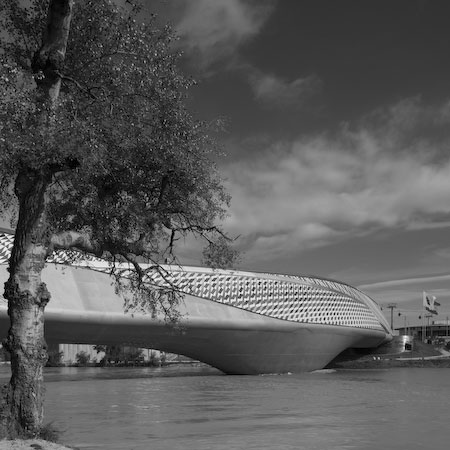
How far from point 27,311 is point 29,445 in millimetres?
2004

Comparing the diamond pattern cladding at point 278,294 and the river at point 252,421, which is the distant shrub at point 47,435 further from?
the diamond pattern cladding at point 278,294

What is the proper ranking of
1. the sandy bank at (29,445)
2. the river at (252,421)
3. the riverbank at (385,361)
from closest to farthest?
1. the sandy bank at (29,445)
2. the river at (252,421)
3. the riverbank at (385,361)

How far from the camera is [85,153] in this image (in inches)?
372

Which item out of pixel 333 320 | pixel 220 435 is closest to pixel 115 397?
pixel 220 435

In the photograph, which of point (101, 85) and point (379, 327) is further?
point (379, 327)

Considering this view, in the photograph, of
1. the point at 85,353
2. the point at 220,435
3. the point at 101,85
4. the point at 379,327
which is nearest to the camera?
the point at 101,85

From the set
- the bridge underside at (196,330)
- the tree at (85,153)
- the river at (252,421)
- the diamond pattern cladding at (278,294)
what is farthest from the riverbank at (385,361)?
the tree at (85,153)

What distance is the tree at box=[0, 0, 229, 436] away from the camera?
9.22 metres

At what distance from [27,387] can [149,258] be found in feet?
13.5

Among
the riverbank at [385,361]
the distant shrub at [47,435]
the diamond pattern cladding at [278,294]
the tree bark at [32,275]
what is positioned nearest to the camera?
the distant shrub at [47,435]

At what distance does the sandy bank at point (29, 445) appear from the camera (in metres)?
8.16

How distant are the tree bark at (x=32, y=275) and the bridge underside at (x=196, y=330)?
2631 cm

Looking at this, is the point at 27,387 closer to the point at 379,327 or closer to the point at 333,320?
the point at 333,320

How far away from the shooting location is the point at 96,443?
42.0 ft
